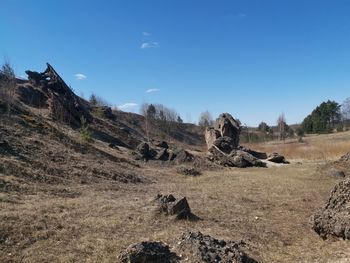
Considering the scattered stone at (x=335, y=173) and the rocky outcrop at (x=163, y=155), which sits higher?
the rocky outcrop at (x=163, y=155)

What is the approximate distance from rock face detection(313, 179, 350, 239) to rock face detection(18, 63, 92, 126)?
65.4 feet

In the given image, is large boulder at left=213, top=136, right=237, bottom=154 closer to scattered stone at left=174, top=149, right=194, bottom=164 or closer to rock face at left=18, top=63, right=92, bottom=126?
scattered stone at left=174, top=149, right=194, bottom=164

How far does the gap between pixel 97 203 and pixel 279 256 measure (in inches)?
178

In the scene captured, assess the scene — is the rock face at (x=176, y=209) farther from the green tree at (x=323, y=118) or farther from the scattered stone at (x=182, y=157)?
the green tree at (x=323, y=118)

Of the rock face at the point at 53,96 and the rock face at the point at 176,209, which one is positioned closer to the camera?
the rock face at the point at 176,209

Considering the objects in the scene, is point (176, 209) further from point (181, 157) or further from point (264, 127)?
point (264, 127)

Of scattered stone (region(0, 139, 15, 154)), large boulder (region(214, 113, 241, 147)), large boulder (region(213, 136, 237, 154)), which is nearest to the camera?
scattered stone (region(0, 139, 15, 154))

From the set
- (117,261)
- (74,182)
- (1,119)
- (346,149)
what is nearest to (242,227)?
(117,261)

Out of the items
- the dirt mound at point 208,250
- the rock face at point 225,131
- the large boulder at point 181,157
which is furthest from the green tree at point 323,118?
the dirt mound at point 208,250

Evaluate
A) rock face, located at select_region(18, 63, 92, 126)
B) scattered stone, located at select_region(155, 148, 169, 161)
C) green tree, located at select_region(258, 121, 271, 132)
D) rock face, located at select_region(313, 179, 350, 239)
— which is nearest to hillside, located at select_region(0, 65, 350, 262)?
rock face, located at select_region(313, 179, 350, 239)

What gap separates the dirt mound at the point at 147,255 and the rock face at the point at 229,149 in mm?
17263

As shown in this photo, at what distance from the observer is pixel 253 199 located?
36.5 feet

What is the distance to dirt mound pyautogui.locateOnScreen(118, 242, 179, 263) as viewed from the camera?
18.0ft

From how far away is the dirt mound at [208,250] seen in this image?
5508mm
